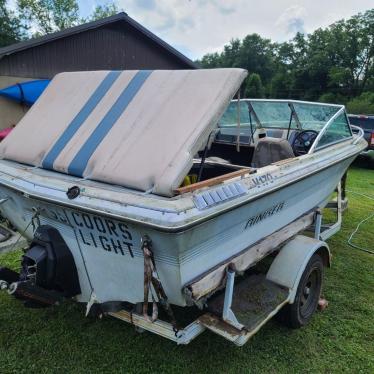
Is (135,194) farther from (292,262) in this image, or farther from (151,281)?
(292,262)

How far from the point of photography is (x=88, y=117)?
111 inches

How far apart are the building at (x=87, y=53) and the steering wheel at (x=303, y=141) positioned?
23.6 ft

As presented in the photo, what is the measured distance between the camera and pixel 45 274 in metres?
2.37

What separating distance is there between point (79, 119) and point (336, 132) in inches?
104

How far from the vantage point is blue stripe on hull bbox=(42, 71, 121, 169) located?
2762 millimetres

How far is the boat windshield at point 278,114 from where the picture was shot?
439 centimetres

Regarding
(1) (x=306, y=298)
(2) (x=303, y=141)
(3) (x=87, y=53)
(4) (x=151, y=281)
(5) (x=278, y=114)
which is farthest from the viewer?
(3) (x=87, y=53)

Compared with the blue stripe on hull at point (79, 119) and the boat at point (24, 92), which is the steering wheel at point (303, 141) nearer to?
the blue stripe on hull at point (79, 119)

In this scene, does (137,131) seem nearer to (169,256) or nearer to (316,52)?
(169,256)

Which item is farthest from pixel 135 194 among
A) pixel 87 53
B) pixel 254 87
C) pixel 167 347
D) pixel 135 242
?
pixel 254 87

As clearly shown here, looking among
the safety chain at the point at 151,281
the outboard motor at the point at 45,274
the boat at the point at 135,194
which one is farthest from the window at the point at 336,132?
the outboard motor at the point at 45,274

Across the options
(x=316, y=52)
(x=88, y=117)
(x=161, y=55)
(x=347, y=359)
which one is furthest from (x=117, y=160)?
(x=316, y=52)

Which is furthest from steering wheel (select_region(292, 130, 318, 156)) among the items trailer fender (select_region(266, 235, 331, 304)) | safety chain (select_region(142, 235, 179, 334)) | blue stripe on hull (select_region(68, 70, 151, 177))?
safety chain (select_region(142, 235, 179, 334))

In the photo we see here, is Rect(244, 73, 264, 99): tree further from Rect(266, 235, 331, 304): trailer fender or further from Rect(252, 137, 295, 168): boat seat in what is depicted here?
Rect(266, 235, 331, 304): trailer fender
